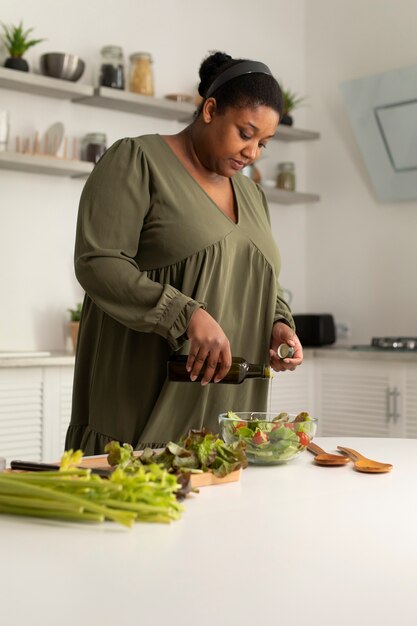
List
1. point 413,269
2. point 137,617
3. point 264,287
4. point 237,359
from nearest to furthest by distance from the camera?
1. point 137,617
2. point 237,359
3. point 264,287
4. point 413,269

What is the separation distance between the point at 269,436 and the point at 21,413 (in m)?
2.11

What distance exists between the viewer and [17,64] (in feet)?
12.1

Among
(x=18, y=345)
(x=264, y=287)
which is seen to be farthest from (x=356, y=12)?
(x=264, y=287)

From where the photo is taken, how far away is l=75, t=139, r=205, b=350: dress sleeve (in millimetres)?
1565

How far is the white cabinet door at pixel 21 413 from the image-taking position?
333 centimetres

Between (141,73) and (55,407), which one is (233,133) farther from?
(141,73)

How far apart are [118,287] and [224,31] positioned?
3399 mm

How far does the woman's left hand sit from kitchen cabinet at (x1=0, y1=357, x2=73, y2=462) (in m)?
1.70

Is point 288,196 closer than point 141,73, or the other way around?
point 141,73

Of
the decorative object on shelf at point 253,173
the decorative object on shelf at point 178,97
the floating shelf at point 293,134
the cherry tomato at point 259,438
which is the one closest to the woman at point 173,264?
the cherry tomato at point 259,438

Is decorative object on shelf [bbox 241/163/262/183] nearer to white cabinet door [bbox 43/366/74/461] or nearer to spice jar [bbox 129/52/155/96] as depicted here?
spice jar [bbox 129/52/155/96]

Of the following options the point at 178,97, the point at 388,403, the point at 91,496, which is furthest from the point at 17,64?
the point at 91,496

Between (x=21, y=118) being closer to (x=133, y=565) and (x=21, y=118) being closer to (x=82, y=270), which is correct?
(x=82, y=270)

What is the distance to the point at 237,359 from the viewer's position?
1.57 m
